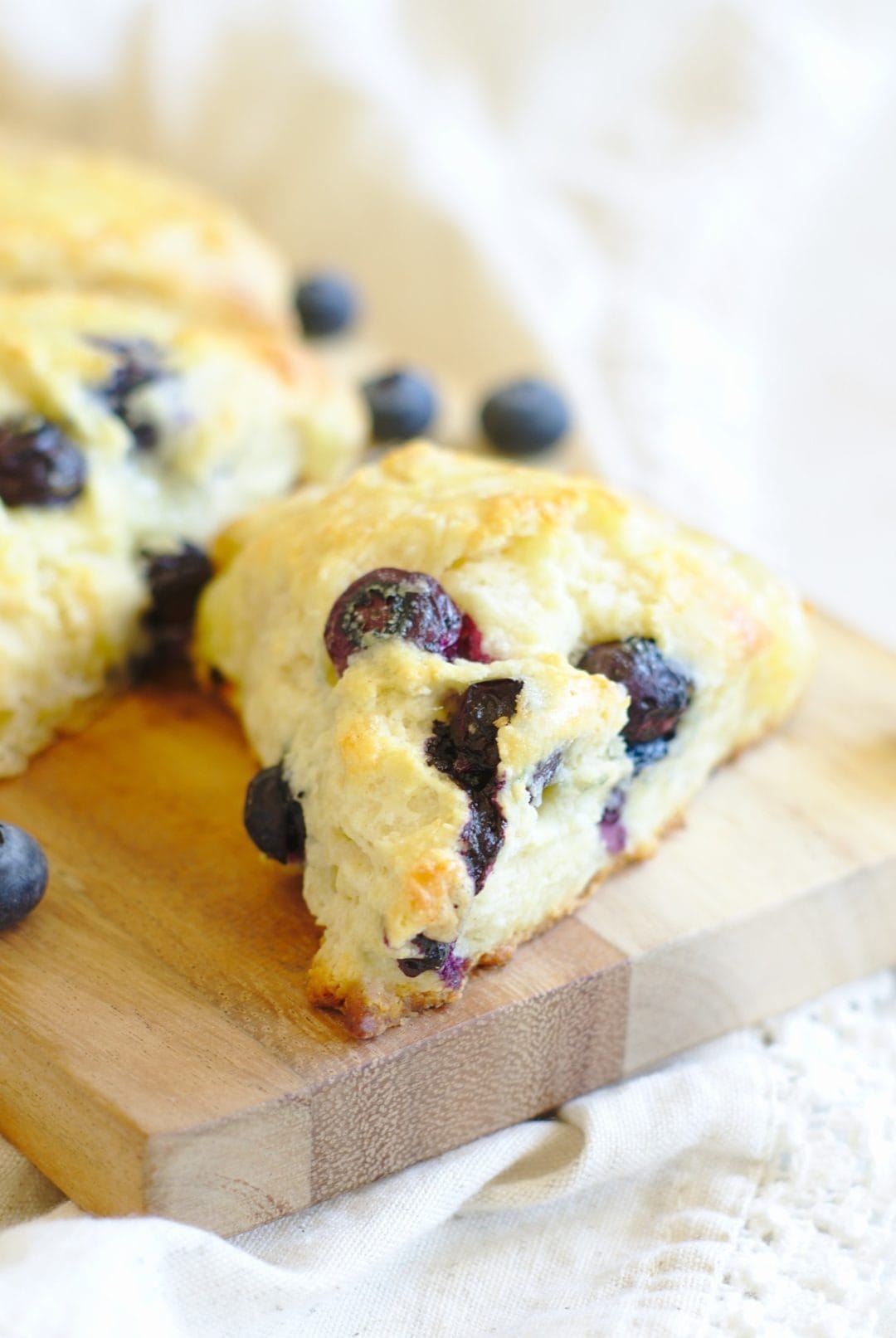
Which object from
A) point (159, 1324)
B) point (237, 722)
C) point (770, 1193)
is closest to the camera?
point (159, 1324)

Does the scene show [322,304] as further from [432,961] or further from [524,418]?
[432,961]

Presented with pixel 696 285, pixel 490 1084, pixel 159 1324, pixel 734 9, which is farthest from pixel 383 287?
pixel 159 1324

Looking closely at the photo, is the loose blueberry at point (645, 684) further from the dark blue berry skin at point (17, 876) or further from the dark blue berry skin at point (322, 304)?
the dark blue berry skin at point (322, 304)

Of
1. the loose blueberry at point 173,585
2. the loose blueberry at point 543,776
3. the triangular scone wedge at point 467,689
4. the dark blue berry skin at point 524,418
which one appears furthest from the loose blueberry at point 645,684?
the dark blue berry skin at point 524,418

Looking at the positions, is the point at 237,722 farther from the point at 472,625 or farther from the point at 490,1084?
the point at 490,1084

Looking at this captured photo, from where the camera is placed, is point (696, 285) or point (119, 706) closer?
point (119, 706)
